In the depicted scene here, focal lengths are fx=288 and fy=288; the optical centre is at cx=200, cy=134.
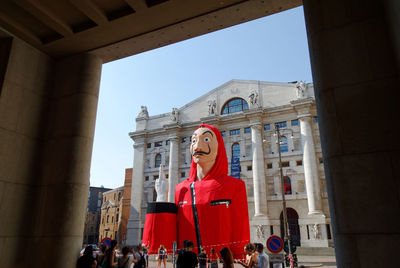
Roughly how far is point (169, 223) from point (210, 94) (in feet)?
96.5

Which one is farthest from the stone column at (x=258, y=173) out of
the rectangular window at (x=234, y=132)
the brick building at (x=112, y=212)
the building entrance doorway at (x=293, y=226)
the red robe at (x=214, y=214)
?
the red robe at (x=214, y=214)

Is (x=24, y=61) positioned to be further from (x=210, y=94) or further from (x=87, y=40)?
(x=210, y=94)

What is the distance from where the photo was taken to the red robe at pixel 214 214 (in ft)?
31.1

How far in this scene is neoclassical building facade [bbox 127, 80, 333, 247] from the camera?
29.0 meters

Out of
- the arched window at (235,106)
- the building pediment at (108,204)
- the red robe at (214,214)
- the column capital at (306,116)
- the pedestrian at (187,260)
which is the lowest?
the pedestrian at (187,260)

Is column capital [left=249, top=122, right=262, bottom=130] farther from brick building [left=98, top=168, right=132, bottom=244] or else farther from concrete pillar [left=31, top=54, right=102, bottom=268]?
concrete pillar [left=31, top=54, right=102, bottom=268]

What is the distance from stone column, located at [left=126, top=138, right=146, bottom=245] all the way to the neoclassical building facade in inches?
4.9

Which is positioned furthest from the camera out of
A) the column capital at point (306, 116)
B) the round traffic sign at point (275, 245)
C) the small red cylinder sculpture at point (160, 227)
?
the column capital at point (306, 116)

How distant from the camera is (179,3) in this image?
5.27 metres

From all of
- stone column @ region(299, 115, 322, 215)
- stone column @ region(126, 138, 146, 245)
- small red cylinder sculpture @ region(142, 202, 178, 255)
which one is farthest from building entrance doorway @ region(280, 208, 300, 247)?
small red cylinder sculpture @ region(142, 202, 178, 255)

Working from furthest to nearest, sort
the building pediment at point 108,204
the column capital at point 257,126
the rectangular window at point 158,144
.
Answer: the building pediment at point 108,204 → the rectangular window at point 158,144 → the column capital at point 257,126

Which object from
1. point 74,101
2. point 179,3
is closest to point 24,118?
point 74,101

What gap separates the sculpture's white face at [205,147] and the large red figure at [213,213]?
91 mm

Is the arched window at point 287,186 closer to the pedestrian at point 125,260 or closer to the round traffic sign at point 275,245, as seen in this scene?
the round traffic sign at point 275,245
